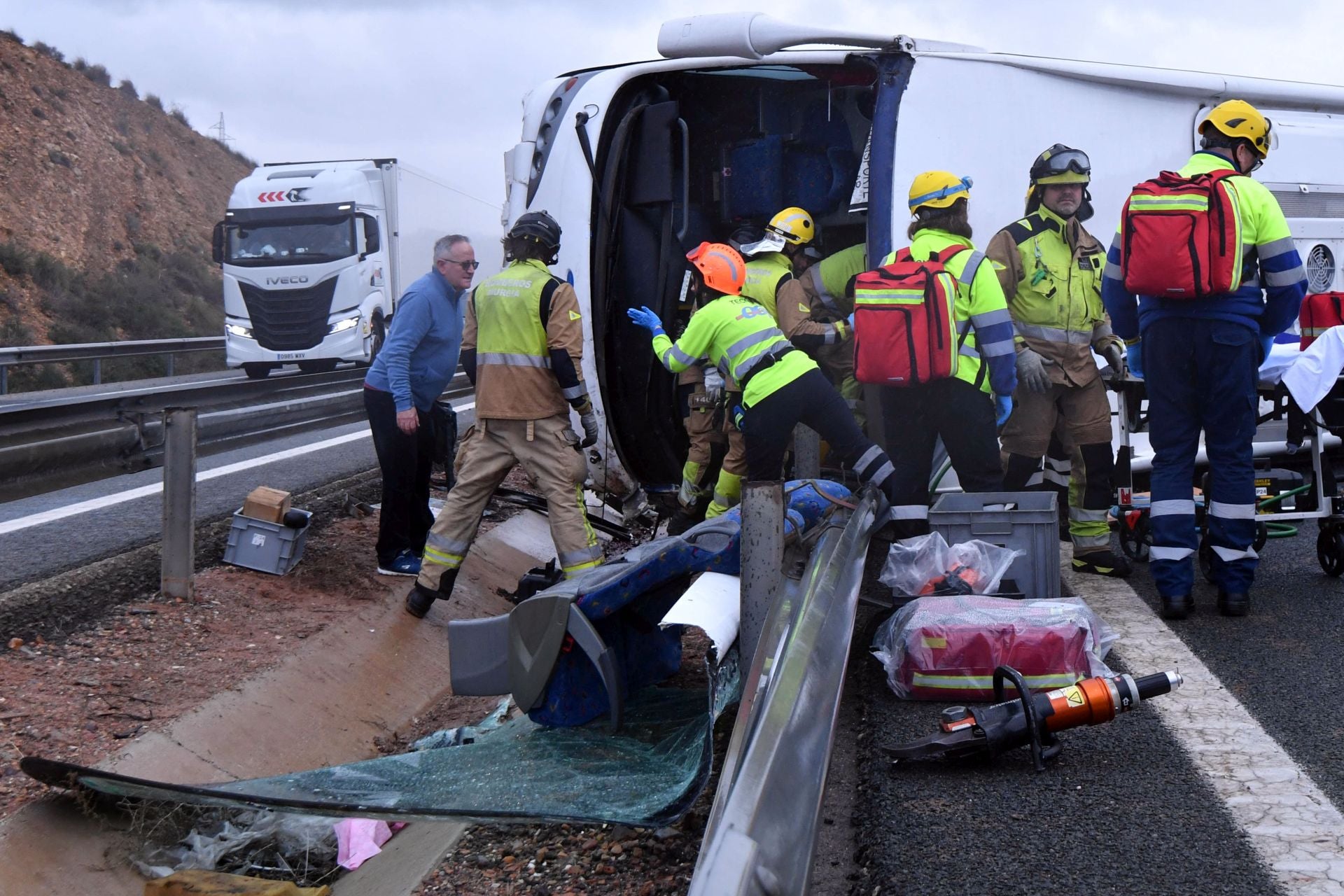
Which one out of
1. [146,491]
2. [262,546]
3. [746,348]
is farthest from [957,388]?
[146,491]

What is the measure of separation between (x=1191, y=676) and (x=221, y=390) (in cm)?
1181

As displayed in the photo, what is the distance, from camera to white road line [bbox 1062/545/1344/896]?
2533mm

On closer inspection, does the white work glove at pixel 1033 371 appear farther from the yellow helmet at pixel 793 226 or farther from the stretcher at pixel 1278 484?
the yellow helmet at pixel 793 226

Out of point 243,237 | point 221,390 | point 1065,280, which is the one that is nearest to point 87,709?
point 1065,280

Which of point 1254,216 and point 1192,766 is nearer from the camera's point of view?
point 1192,766

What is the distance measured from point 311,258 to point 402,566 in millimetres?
12526

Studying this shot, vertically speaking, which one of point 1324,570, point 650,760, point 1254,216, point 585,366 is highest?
point 1254,216

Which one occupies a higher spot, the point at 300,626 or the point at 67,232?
the point at 67,232

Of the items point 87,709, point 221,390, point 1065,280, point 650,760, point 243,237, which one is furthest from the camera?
point 243,237

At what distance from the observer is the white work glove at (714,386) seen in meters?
6.61

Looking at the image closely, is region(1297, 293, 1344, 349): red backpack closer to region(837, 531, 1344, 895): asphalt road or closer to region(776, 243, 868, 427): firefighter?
region(776, 243, 868, 427): firefighter

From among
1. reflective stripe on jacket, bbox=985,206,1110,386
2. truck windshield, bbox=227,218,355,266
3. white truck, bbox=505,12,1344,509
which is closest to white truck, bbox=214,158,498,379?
truck windshield, bbox=227,218,355,266

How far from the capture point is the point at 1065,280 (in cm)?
578

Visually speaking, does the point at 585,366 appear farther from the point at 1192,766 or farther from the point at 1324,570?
the point at 1192,766
